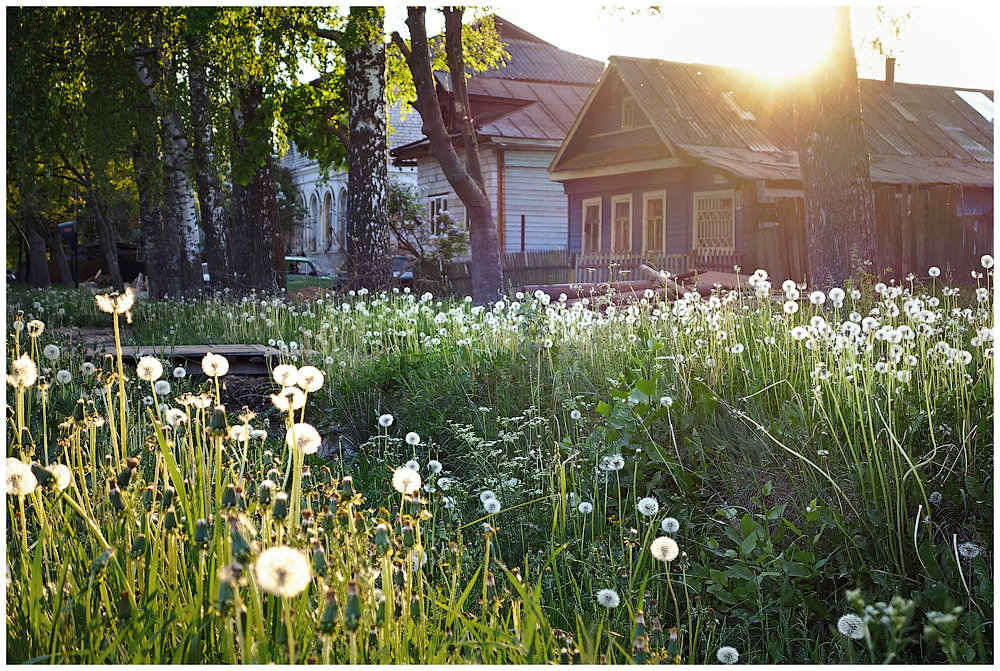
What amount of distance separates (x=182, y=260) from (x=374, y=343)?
753cm

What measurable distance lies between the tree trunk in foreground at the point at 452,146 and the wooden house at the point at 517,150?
10081 mm

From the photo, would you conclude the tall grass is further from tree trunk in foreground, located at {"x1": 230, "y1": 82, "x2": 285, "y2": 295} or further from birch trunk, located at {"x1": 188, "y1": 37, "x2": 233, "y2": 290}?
tree trunk in foreground, located at {"x1": 230, "y1": 82, "x2": 285, "y2": 295}

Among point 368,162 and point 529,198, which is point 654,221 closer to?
point 529,198

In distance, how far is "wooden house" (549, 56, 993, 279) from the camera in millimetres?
17219

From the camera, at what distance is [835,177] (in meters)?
7.71

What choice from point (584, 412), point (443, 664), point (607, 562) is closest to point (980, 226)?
point (584, 412)

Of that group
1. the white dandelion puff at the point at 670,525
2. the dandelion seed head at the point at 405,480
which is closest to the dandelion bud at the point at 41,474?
the dandelion seed head at the point at 405,480

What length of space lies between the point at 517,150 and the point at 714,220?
22.7ft

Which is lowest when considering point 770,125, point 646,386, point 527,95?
point 646,386

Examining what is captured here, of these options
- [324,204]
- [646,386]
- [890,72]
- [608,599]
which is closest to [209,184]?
[646,386]

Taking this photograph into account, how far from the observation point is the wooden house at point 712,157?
17.2m

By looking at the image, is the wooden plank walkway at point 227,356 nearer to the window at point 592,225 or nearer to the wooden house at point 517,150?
the window at point 592,225

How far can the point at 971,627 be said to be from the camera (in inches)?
100

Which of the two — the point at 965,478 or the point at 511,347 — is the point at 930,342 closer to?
the point at 965,478
